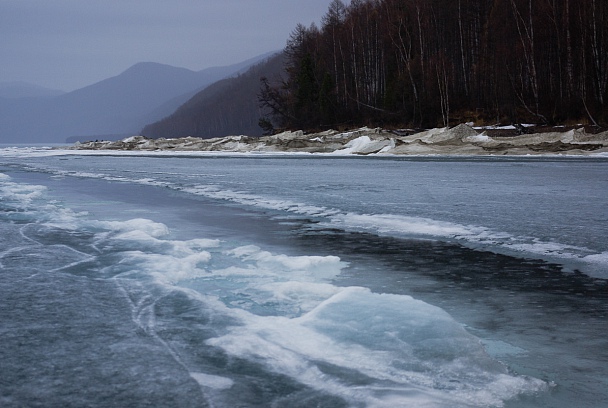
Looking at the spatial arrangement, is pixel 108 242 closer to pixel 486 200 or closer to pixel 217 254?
pixel 217 254

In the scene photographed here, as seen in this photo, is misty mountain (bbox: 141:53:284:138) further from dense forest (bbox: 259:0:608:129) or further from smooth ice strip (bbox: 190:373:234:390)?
smooth ice strip (bbox: 190:373:234:390)

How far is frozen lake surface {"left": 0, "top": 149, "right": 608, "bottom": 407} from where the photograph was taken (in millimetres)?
2141

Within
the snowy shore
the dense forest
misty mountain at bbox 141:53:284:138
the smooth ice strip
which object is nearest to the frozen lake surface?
the smooth ice strip

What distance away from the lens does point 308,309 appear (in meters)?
3.15

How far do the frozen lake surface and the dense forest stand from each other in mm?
21614

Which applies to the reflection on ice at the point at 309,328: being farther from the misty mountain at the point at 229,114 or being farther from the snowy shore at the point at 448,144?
the misty mountain at the point at 229,114

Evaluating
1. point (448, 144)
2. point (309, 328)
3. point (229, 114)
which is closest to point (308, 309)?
point (309, 328)

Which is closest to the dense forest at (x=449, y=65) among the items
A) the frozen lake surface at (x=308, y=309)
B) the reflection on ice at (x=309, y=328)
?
the frozen lake surface at (x=308, y=309)

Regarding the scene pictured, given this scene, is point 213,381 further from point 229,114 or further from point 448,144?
point 229,114

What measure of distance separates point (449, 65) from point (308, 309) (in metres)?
36.6

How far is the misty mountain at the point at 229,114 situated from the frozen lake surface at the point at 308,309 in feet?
270

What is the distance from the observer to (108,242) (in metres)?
5.22

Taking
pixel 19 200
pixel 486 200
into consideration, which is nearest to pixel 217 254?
pixel 486 200

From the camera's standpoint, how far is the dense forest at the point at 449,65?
27.6 metres
